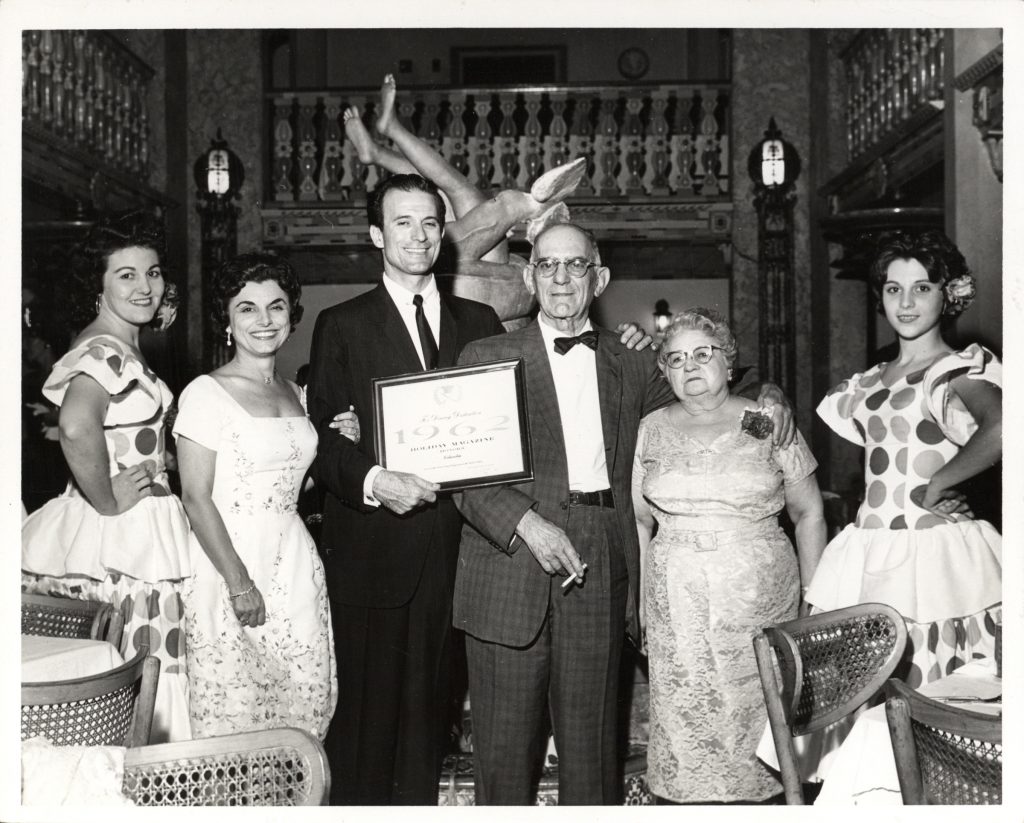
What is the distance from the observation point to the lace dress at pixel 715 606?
282 cm

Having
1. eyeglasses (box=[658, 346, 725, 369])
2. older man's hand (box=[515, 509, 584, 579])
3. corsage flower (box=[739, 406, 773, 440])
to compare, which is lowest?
older man's hand (box=[515, 509, 584, 579])

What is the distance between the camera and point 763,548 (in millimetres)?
2848

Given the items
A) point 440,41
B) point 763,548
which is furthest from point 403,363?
point 440,41

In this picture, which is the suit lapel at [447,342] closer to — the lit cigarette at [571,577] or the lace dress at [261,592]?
the lace dress at [261,592]

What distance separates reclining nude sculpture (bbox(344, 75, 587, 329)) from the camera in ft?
10.9

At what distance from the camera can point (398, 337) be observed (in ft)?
9.25

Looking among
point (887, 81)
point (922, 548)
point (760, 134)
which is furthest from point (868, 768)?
point (760, 134)

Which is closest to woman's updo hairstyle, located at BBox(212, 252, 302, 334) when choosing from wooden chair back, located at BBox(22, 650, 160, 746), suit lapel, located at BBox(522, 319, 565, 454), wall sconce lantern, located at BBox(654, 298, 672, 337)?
suit lapel, located at BBox(522, 319, 565, 454)

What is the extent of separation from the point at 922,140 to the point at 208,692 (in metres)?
6.44

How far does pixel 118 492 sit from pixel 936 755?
2264 millimetres

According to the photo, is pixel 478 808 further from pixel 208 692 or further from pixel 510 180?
pixel 510 180

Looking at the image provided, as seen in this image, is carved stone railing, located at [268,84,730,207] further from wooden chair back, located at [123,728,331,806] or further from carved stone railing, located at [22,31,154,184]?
wooden chair back, located at [123,728,331,806]

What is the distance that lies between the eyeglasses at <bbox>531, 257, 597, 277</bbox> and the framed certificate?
0.87 ft

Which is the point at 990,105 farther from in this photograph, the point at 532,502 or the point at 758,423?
the point at 532,502
